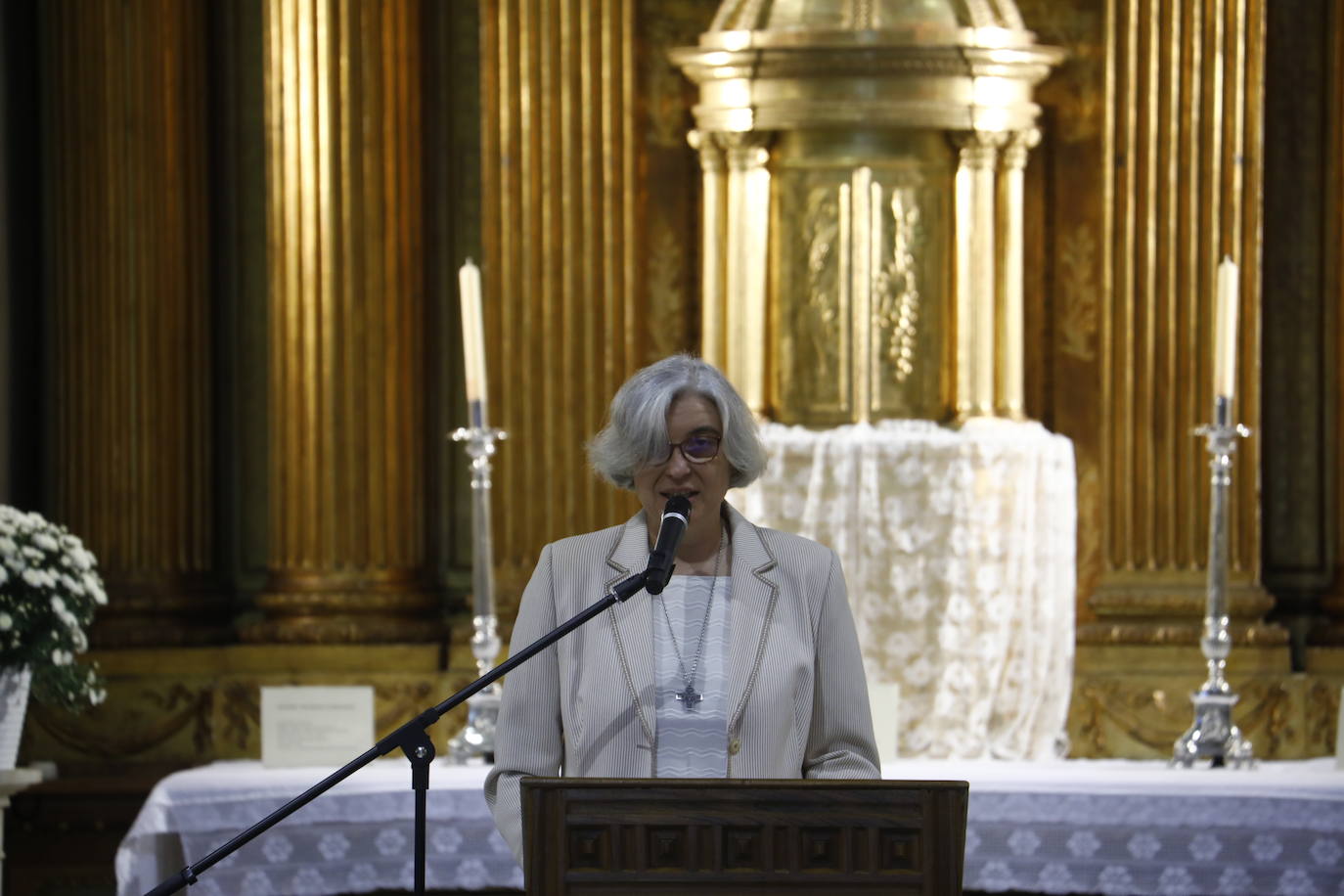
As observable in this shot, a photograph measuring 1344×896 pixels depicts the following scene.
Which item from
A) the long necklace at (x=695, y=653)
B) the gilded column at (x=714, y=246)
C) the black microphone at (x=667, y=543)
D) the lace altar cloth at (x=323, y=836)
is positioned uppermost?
the gilded column at (x=714, y=246)

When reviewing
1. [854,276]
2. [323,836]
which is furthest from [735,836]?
[854,276]

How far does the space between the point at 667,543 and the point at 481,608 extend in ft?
9.12

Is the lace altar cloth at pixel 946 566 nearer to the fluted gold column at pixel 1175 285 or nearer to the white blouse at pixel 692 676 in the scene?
the fluted gold column at pixel 1175 285

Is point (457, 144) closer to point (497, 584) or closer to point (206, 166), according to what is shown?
point (206, 166)

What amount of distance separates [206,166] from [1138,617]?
3.43m

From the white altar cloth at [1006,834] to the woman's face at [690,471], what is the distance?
2.22m

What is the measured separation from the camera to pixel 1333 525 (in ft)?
21.8

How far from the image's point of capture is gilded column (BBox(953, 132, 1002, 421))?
20.9 feet

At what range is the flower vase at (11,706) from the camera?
202 inches

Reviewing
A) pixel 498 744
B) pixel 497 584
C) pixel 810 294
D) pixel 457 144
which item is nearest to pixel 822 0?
pixel 810 294

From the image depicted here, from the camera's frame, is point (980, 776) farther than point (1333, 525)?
No

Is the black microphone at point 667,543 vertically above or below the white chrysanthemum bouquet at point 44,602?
above

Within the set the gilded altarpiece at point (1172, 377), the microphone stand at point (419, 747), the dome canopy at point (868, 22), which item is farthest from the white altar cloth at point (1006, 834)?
the dome canopy at point (868, 22)

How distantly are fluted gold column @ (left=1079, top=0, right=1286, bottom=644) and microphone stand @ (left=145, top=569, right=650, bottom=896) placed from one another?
3.77 meters
